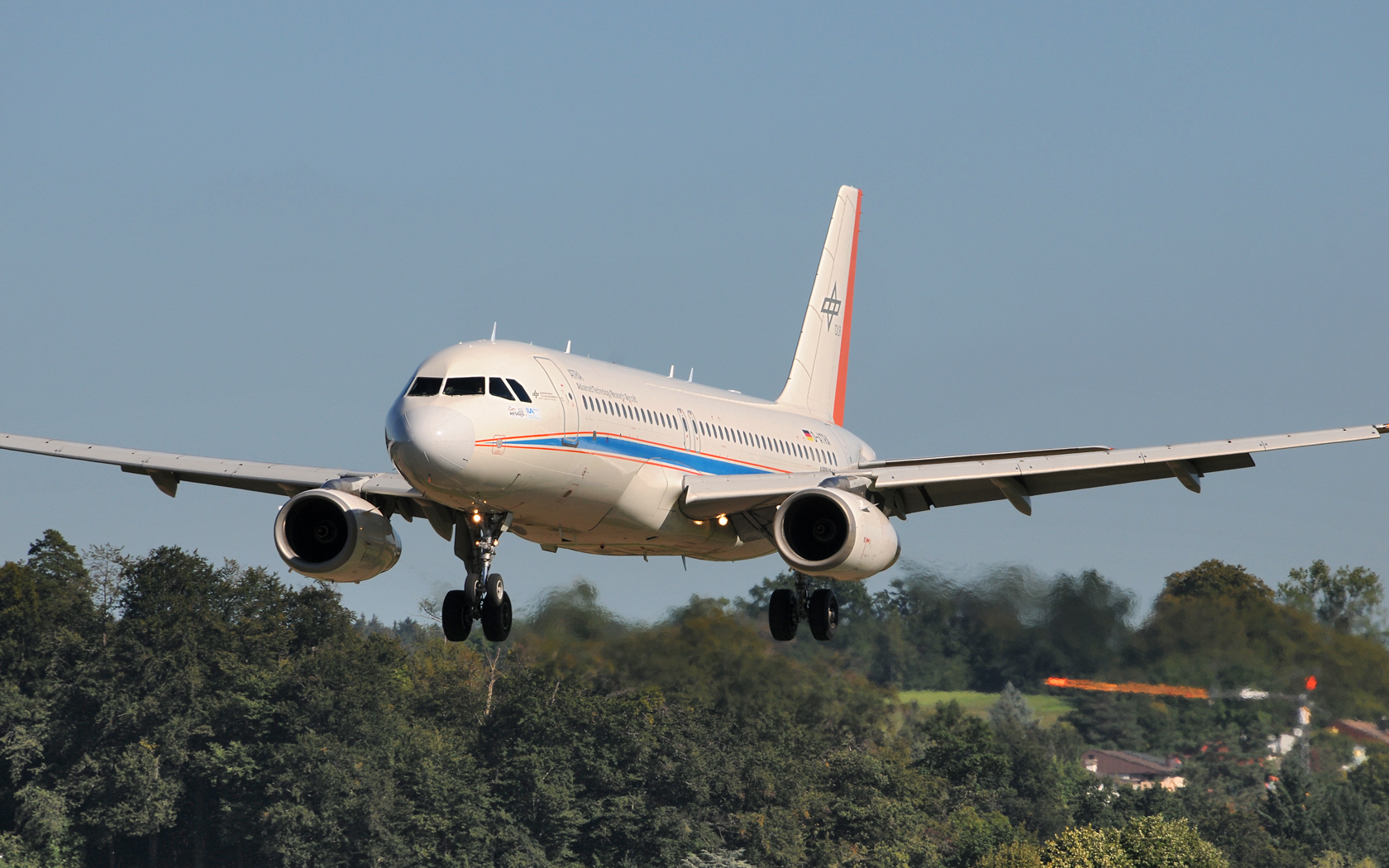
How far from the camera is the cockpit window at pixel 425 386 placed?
83.1 ft

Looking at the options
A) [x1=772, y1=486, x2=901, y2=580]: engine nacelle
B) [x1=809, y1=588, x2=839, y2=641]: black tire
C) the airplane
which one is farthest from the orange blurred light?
[x1=772, y1=486, x2=901, y2=580]: engine nacelle

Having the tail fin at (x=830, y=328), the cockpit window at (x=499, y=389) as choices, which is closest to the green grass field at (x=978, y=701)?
the tail fin at (x=830, y=328)

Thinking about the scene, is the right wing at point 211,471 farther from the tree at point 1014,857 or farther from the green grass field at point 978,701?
the tree at point 1014,857

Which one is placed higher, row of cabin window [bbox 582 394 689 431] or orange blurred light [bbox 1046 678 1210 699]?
row of cabin window [bbox 582 394 689 431]

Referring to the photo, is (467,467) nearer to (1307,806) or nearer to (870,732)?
(870,732)

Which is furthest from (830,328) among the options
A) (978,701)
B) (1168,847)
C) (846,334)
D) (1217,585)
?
(1168,847)

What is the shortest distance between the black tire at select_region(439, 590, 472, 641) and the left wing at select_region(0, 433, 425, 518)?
2.46m

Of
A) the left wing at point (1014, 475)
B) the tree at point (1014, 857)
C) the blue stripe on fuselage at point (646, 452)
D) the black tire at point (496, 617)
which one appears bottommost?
the tree at point (1014, 857)

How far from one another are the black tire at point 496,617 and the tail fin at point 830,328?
15096 millimetres

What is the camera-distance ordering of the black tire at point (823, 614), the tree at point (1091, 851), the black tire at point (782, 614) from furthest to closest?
the tree at point (1091, 851), the black tire at point (782, 614), the black tire at point (823, 614)

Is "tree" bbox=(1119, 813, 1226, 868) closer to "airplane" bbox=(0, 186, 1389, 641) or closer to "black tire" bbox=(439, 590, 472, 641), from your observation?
"airplane" bbox=(0, 186, 1389, 641)

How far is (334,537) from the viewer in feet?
96.0

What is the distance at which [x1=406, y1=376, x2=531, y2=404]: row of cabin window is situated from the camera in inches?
998

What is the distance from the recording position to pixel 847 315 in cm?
4747
